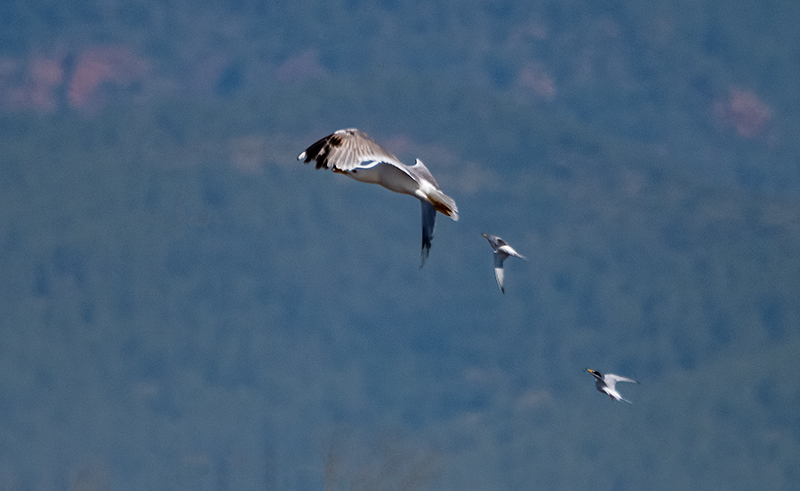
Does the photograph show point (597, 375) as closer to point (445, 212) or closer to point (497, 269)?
point (497, 269)

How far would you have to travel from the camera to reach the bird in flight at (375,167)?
39.4 feet

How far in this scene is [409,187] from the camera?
1255 cm

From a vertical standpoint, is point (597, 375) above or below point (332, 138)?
below

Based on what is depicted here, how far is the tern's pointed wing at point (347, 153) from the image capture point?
11.9 metres

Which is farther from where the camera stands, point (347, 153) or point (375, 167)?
point (375, 167)

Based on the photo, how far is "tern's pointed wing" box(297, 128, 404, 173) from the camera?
11945 mm

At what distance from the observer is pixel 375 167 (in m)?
A: 12.6

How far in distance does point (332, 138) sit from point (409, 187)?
0.96 metres

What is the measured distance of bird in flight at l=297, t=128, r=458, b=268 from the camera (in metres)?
12.0

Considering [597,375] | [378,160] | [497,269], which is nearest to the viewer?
[378,160]

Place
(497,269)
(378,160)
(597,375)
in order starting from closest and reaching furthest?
(378,160), (497,269), (597,375)

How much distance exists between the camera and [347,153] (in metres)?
12.2

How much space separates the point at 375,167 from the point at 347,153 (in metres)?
0.54

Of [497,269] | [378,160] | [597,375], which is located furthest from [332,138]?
[597,375]
